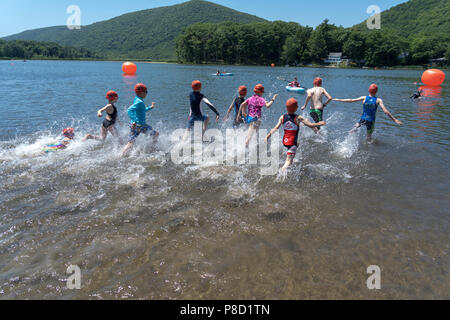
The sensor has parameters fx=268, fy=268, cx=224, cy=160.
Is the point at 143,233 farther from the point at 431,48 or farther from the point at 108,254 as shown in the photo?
the point at 431,48

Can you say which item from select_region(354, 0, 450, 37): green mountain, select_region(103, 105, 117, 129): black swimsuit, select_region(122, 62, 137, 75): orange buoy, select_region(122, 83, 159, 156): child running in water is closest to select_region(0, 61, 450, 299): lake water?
select_region(122, 83, 159, 156): child running in water

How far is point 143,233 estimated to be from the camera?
15.2ft

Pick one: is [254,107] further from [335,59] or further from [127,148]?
[335,59]

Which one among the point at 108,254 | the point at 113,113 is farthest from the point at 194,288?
the point at 113,113

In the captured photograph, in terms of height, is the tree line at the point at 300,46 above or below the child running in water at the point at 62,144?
above

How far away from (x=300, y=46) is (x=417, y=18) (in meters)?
91.1

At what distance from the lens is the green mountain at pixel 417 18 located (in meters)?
134

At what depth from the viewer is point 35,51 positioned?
140125 millimetres

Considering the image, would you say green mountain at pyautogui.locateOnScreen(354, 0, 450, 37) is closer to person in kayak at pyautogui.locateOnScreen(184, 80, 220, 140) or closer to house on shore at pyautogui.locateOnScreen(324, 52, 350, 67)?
house on shore at pyautogui.locateOnScreen(324, 52, 350, 67)

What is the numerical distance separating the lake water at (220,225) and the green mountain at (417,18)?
498 feet

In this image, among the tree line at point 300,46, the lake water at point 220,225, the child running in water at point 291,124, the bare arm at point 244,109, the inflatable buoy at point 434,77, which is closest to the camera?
the lake water at point 220,225

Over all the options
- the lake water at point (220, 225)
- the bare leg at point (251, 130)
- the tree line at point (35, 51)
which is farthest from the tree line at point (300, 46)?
the lake water at point (220, 225)

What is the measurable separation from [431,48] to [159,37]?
164m

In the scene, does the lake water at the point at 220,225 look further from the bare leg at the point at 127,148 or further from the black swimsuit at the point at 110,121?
the black swimsuit at the point at 110,121
